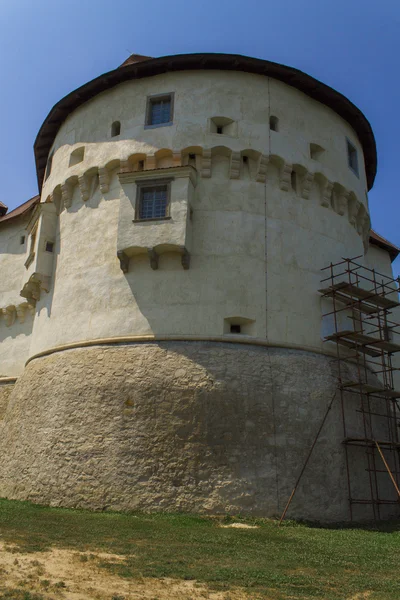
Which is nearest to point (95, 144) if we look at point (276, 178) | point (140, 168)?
point (140, 168)

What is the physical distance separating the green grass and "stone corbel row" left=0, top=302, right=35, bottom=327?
1128 centimetres

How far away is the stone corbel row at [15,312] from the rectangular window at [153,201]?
364 inches

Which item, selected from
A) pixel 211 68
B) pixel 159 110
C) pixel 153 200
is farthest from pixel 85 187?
pixel 211 68

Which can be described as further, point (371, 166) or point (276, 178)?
point (371, 166)

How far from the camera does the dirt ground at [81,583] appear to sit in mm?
7297

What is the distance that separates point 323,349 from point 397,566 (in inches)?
306

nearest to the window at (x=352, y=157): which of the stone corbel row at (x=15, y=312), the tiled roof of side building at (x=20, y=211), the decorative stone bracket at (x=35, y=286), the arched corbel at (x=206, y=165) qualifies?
the arched corbel at (x=206, y=165)

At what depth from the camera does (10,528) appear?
1108 centimetres

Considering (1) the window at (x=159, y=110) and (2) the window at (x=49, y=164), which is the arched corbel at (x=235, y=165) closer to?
(1) the window at (x=159, y=110)

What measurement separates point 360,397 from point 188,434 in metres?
5.69

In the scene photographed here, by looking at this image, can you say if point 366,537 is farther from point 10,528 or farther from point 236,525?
point 10,528

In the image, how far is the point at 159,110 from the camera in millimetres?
19141

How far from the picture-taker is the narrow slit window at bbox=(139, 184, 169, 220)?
56.6 feet

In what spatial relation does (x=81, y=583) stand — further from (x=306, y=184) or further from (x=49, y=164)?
(x=49, y=164)
